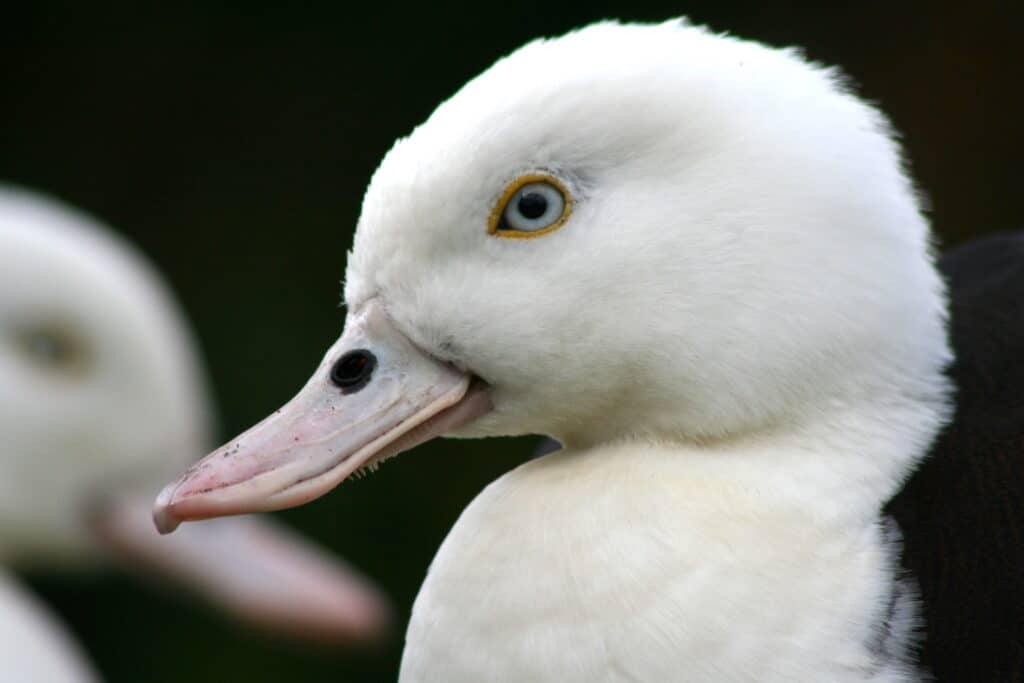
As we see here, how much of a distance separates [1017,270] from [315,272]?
155 inches

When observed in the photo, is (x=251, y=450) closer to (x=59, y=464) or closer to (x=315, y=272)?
(x=59, y=464)

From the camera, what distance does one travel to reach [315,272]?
5.79 meters

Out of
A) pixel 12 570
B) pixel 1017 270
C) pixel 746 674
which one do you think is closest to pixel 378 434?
pixel 746 674

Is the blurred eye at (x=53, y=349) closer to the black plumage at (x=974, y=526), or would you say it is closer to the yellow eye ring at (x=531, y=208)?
the yellow eye ring at (x=531, y=208)

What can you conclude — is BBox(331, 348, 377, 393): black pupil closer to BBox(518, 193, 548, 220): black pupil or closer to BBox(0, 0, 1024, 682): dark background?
BBox(518, 193, 548, 220): black pupil

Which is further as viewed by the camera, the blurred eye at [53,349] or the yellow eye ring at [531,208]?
the blurred eye at [53,349]

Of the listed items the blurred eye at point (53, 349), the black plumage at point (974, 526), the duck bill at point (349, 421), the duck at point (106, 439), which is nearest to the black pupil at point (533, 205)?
the duck bill at point (349, 421)

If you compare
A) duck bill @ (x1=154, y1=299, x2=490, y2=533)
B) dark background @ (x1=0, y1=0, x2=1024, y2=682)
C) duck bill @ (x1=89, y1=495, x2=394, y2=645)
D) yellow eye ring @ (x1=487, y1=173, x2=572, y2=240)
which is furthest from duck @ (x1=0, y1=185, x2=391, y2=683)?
yellow eye ring @ (x1=487, y1=173, x2=572, y2=240)

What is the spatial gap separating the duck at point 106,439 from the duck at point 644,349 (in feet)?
6.77

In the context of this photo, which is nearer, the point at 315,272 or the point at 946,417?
the point at 946,417

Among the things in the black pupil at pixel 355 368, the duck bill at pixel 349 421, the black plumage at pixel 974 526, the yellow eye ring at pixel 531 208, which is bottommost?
the black plumage at pixel 974 526

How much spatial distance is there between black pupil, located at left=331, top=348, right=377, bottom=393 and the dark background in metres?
3.69

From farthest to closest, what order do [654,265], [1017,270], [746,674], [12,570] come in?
[12,570], [1017,270], [654,265], [746,674]

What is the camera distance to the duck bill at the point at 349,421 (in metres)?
1.73
